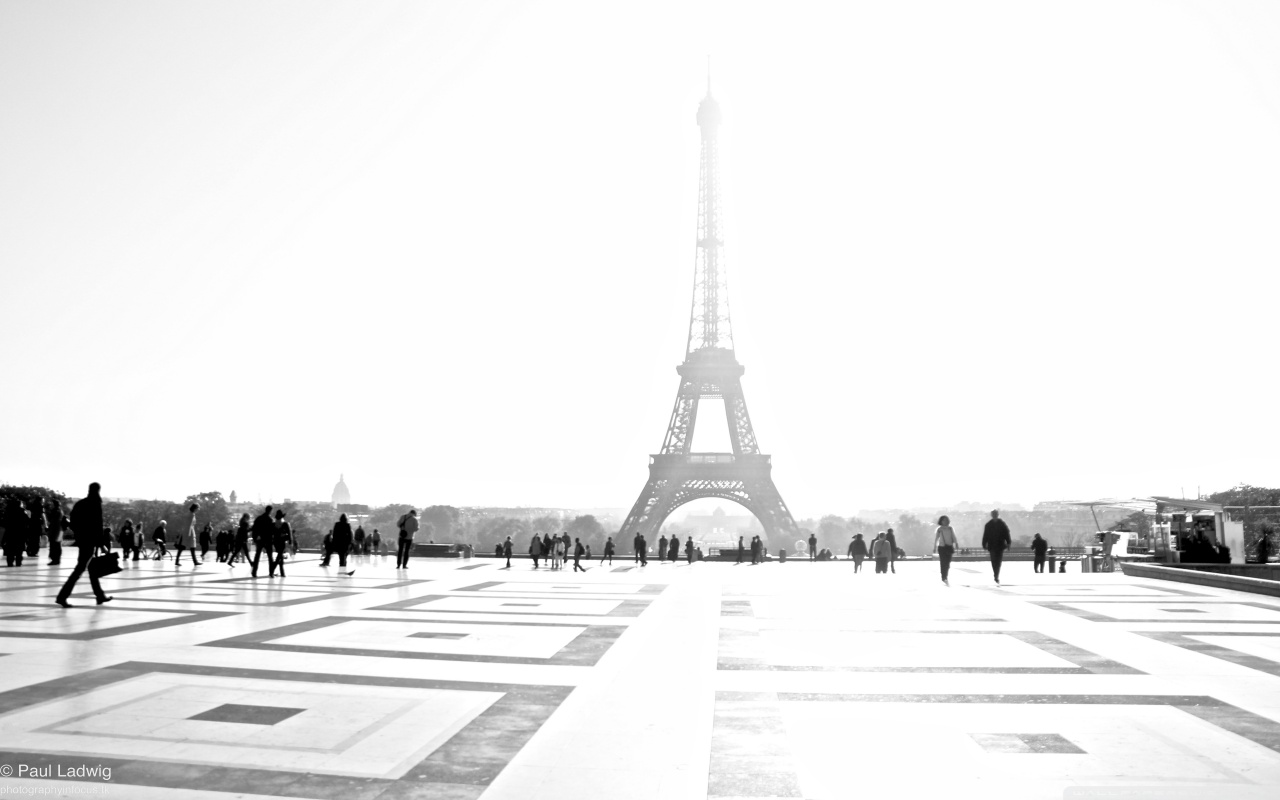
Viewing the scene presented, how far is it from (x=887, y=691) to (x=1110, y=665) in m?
2.72

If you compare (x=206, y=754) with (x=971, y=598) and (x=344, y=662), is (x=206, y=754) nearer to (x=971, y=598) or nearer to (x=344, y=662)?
(x=344, y=662)

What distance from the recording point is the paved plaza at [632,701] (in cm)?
458

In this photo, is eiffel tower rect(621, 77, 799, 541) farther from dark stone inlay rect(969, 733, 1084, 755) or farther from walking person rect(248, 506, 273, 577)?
dark stone inlay rect(969, 733, 1084, 755)

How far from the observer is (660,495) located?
56531 mm

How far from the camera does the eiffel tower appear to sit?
56.3 m

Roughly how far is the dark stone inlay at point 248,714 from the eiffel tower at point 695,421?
160 feet

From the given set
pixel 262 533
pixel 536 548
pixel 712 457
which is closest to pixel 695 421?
pixel 712 457

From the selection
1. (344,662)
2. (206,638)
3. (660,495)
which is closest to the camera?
(344,662)

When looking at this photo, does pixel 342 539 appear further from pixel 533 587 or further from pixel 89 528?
pixel 89 528

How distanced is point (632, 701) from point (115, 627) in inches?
265

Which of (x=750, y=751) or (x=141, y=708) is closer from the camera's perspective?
(x=750, y=751)

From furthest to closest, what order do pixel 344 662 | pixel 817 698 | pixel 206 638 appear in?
pixel 206 638 < pixel 344 662 < pixel 817 698

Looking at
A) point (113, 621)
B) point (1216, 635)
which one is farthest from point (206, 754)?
point (1216, 635)

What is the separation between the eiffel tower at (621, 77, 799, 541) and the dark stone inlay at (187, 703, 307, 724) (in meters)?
48.7
